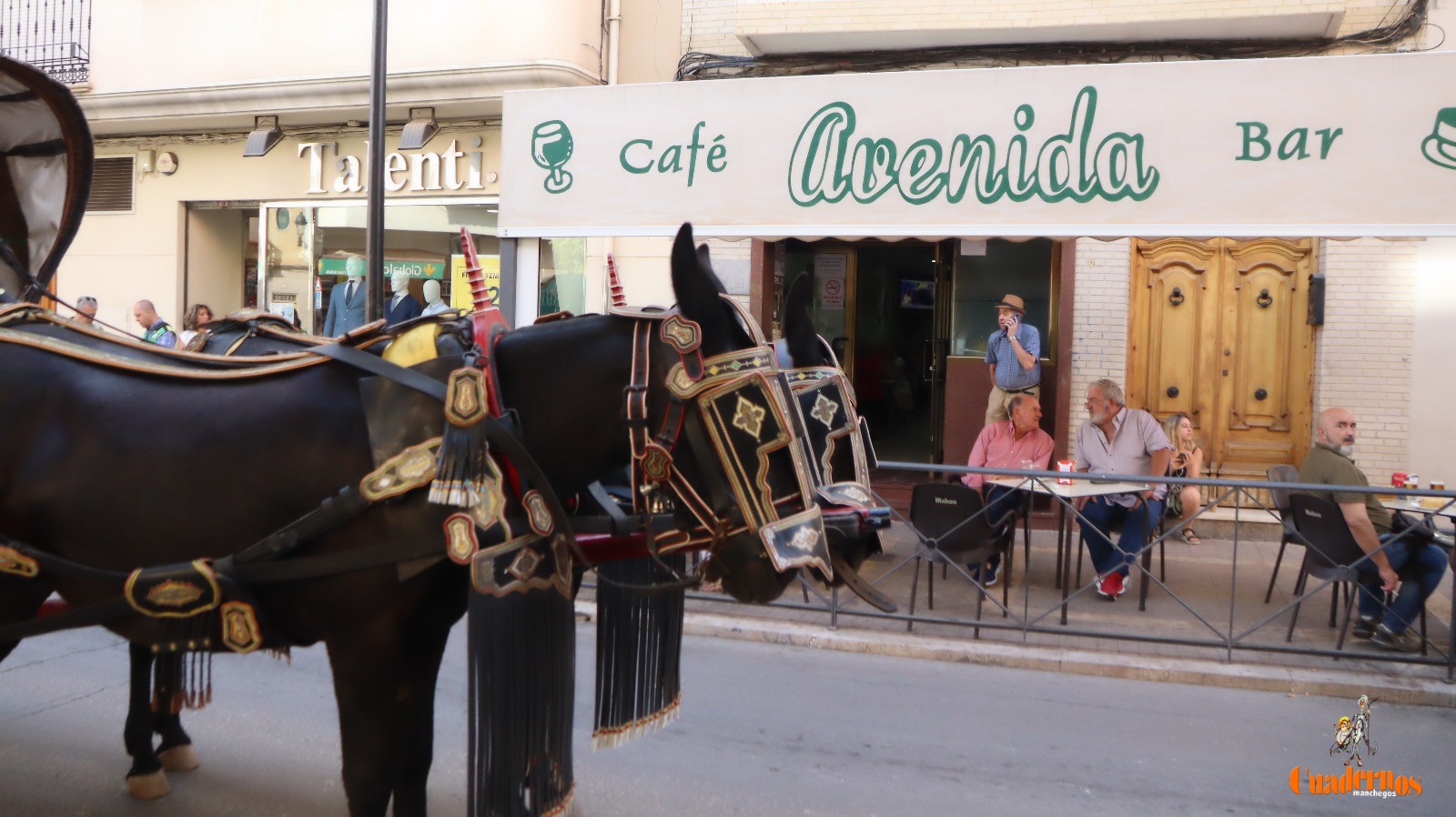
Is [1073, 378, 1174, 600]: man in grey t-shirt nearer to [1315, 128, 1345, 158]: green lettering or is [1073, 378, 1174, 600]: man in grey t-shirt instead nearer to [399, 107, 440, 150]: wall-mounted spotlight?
[1315, 128, 1345, 158]: green lettering

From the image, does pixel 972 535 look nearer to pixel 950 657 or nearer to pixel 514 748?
pixel 950 657

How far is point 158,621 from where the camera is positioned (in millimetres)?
2969

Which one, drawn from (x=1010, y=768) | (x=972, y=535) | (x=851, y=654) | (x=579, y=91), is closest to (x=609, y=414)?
(x=1010, y=768)

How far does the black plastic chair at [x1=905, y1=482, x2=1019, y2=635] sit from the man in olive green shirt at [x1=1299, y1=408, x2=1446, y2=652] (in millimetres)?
2100

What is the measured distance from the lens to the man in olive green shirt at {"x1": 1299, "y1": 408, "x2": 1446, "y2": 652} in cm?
680

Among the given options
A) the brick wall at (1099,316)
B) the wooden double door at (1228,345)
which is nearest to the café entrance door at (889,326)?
the brick wall at (1099,316)

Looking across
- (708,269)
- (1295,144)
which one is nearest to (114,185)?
(1295,144)

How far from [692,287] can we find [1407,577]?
6.11 meters

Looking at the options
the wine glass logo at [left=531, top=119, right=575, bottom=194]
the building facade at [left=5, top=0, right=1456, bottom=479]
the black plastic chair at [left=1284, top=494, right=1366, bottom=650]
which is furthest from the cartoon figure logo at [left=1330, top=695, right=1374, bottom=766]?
the wine glass logo at [left=531, top=119, right=575, bottom=194]

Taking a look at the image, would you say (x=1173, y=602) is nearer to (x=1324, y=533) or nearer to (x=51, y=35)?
(x=1324, y=533)

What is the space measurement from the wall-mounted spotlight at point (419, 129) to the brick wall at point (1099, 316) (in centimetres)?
740

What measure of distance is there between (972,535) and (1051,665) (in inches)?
42.7

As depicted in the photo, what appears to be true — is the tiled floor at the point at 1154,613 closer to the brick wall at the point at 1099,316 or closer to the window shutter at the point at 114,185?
the brick wall at the point at 1099,316

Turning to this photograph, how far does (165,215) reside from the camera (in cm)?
1453
